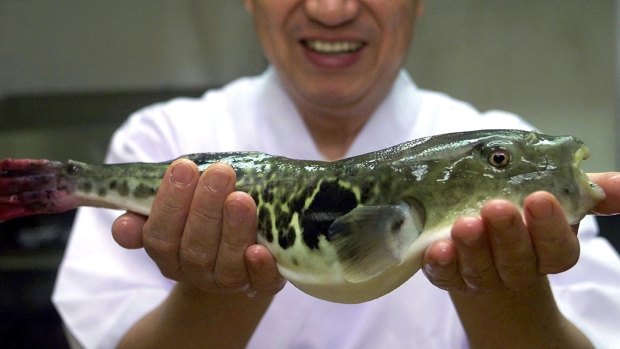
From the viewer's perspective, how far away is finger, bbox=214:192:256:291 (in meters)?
0.62

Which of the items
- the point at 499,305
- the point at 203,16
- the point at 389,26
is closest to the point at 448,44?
the point at 203,16

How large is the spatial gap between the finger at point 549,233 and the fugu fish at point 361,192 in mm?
26

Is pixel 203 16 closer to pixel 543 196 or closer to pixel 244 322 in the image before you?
pixel 244 322

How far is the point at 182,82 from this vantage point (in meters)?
2.02

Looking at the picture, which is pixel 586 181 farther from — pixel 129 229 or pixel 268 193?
pixel 129 229

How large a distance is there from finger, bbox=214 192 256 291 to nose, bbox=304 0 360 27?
0.40 m

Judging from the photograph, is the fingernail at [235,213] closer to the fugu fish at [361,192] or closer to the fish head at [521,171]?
the fugu fish at [361,192]

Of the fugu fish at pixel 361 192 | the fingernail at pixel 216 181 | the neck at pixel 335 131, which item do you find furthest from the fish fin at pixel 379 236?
the neck at pixel 335 131

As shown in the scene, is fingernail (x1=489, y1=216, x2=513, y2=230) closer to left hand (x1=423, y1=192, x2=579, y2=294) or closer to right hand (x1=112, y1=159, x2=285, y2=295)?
left hand (x1=423, y1=192, x2=579, y2=294)

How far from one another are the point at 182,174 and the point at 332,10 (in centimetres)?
41

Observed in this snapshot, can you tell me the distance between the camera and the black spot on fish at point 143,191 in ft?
2.25

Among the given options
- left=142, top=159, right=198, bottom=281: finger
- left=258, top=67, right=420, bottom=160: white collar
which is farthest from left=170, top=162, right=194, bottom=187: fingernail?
left=258, top=67, right=420, bottom=160: white collar

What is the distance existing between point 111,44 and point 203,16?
0.91ft

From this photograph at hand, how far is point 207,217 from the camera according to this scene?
0.63m
